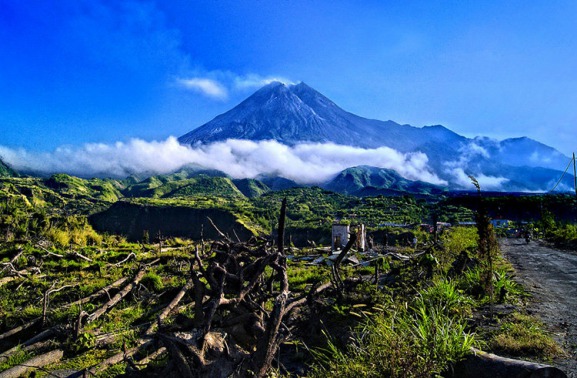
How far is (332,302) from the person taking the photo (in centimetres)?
776

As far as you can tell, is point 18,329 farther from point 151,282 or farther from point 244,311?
point 244,311

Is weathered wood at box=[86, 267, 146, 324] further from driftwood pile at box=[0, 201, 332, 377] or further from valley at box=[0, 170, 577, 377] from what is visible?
driftwood pile at box=[0, 201, 332, 377]

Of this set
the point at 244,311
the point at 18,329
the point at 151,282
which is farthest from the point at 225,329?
the point at 151,282

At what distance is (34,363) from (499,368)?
8408mm

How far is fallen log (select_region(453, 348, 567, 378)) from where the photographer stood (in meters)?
3.39

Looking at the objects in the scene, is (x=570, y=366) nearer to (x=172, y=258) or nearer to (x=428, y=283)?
(x=428, y=283)

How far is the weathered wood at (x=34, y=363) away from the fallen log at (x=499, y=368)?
6.96m

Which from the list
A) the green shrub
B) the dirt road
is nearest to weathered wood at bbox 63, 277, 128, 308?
the green shrub

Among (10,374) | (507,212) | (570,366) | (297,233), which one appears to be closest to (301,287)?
(10,374)

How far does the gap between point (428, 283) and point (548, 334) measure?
3038 millimetres

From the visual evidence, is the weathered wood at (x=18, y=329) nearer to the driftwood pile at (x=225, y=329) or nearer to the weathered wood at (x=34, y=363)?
the weathered wood at (x=34, y=363)

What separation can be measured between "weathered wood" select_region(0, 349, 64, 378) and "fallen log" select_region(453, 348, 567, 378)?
274 inches

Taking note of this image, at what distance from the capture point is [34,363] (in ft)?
24.4

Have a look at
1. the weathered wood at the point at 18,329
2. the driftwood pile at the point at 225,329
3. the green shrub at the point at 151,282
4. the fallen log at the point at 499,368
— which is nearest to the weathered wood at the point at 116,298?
the green shrub at the point at 151,282
